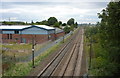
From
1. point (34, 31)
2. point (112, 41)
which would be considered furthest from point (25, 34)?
point (112, 41)

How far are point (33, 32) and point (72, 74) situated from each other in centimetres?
3475

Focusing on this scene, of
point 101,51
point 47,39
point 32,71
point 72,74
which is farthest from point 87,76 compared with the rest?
point 47,39

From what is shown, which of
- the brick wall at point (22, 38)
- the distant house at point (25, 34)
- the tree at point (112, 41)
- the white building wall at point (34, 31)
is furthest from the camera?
the white building wall at point (34, 31)

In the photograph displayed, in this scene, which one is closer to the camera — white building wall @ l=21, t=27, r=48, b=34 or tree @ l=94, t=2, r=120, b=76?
tree @ l=94, t=2, r=120, b=76

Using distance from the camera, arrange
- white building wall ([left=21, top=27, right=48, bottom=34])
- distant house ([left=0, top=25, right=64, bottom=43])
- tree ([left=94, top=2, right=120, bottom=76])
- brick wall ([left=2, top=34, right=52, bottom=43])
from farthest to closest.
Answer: white building wall ([left=21, top=27, right=48, bottom=34]), distant house ([left=0, top=25, right=64, bottom=43]), brick wall ([left=2, top=34, right=52, bottom=43]), tree ([left=94, top=2, right=120, bottom=76])

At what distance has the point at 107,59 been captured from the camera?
12.1 metres

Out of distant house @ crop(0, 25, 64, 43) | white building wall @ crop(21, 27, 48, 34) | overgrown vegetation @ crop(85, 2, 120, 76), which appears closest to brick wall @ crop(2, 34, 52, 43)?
distant house @ crop(0, 25, 64, 43)

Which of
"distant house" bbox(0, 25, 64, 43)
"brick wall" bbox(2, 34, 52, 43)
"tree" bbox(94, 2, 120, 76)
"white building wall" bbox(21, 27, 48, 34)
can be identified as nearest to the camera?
"tree" bbox(94, 2, 120, 76)

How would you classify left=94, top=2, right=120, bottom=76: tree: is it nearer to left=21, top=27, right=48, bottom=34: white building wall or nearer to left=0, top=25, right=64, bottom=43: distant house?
left=0, top=25, right=64, bottom=43: distant house

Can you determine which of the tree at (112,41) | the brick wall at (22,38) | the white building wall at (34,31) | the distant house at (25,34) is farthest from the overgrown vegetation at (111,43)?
the white building wall at (34,31)

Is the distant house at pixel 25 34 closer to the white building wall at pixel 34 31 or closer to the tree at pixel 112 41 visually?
the white building wall at pixel 34 31

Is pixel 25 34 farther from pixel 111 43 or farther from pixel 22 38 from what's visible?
pixel 111 43

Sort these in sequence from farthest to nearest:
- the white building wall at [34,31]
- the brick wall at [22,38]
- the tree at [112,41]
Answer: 1. the white building wall at [34,31]
2. the brick wall at [22,38]
3. the tree at [112,41]

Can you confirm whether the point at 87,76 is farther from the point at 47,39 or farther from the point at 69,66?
the point at 47,39
